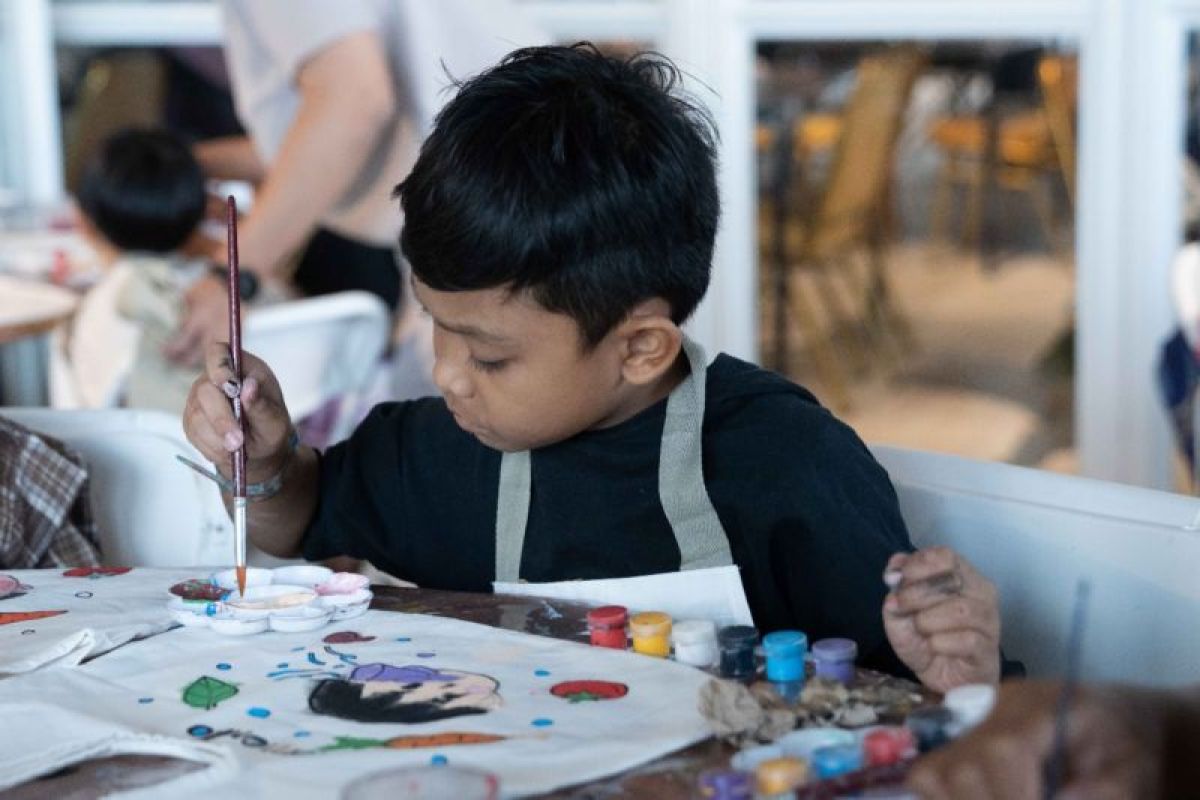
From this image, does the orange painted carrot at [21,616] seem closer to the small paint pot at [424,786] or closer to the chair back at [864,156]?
the small paint pot at [424,786]

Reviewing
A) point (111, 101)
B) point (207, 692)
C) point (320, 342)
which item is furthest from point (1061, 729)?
point (111, 101)

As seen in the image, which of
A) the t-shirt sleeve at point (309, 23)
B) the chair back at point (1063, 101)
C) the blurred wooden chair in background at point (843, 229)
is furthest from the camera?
the blurred wooden chair in background at point (843, 229)

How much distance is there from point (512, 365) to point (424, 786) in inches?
19.7

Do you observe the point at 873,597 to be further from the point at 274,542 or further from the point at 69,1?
the point at 69,1

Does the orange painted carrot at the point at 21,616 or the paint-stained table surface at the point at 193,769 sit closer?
the paint-stained table surface at the point at 193,769

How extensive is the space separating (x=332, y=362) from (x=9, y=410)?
875 millimetres

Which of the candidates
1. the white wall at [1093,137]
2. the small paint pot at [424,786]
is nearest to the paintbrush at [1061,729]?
the small paint pot at [424,786]

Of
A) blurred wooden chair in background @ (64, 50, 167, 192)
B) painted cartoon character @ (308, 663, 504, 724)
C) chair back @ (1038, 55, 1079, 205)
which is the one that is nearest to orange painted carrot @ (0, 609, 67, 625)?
painted cartoon character @ (308, 663, 504, 724)

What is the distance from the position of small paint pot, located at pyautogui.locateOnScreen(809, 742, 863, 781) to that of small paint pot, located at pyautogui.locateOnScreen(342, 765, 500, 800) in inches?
6.2

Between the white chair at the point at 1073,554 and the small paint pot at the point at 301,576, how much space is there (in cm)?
48

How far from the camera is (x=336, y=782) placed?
0.90 metres

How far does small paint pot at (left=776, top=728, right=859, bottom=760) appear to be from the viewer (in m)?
0.91

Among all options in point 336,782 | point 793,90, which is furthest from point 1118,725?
point 793,90

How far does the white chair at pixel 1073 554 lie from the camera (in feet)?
4.20
